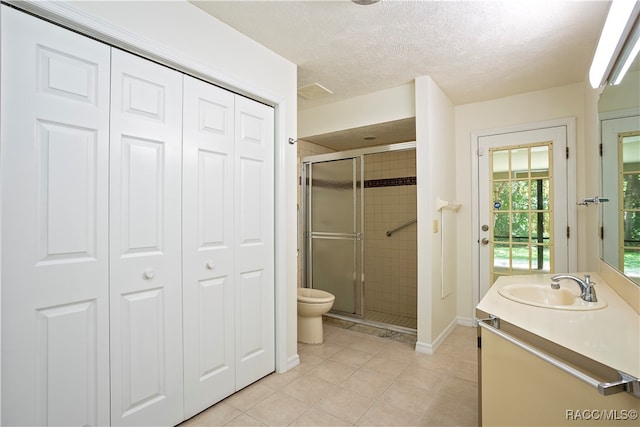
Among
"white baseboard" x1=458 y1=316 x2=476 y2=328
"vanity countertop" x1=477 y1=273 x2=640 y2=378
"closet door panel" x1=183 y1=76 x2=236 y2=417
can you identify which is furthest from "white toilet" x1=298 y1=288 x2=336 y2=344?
"vanity countertop" x1=477 y1=273 x2=640 y2=378

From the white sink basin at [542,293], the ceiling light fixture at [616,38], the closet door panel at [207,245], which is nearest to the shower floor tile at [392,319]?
the white sink basin at [542,293]

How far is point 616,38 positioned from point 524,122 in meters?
1.99

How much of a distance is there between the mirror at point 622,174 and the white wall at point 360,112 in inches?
57.2

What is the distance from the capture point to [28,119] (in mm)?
1280

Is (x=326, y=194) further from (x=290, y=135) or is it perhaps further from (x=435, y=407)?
(x=435, y=407)

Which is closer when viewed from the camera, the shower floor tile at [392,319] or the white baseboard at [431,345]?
the white baseboard at [431,345]

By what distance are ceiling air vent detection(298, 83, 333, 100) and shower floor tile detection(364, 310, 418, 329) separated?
8.06 feet

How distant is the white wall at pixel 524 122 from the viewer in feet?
9.09

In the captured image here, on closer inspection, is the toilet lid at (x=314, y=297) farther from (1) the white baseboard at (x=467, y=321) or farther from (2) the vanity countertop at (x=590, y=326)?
(2) the vanity countertop at (x=590, y=326)

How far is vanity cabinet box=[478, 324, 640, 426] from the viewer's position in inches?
36.0

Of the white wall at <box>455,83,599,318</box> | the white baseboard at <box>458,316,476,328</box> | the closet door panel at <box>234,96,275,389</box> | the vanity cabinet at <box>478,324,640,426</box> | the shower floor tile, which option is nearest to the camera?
the vanity cabinet at <box>478,324,640,426</box>

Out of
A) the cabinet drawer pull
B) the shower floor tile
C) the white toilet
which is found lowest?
→ the shower floor tile

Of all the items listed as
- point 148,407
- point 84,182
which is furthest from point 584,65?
point 148,407

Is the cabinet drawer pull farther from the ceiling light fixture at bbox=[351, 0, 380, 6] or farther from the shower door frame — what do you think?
the shower door frame
